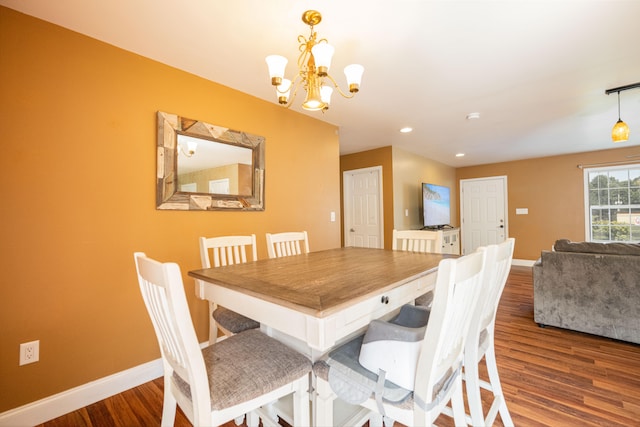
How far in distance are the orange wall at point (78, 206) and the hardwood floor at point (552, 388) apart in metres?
0.29

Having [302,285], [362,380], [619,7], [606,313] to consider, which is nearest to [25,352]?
[302,285]

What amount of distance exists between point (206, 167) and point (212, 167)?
5 centimetres

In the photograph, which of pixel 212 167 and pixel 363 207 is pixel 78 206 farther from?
pixel 363 207

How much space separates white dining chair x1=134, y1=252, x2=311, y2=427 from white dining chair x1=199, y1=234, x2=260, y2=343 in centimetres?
29

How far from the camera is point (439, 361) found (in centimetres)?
93

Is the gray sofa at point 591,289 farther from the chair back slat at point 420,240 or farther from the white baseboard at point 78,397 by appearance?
the white baseboard at point 78,397

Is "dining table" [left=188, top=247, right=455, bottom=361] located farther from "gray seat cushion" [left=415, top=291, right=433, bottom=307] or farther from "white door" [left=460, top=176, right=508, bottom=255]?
"white door" [left=460, top=176, right=508, bottom=255]

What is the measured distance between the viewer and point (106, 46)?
6.05ft

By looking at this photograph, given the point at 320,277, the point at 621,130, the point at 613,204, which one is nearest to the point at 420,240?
the point at 320,277

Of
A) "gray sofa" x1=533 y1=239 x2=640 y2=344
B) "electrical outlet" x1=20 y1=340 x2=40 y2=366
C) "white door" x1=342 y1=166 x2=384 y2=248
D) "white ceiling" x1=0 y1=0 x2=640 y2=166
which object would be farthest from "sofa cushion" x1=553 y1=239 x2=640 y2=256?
"electrical outlet" x1=20 y1=340 x2=40 y2=366

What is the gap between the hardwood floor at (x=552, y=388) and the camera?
1.56 m

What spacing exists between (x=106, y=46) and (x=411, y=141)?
3789mm

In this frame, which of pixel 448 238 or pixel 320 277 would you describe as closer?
pixel 320 277

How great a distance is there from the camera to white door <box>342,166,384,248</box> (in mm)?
4660
